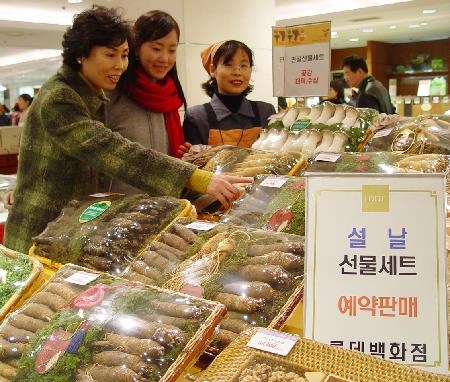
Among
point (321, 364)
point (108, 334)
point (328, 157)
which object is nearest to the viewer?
point (321, 364)

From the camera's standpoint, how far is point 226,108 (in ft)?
9.89

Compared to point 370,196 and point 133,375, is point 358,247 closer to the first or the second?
point 370,196

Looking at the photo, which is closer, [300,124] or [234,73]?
[300,124]

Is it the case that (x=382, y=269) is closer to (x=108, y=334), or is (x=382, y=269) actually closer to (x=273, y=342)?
(x=273, y=342)

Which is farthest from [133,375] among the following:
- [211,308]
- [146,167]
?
[146,167]

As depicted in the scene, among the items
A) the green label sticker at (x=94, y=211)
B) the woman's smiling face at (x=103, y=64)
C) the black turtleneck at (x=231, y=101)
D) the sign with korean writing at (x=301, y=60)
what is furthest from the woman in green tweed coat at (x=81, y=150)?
the sign with korean writing at (x=301, y=60)

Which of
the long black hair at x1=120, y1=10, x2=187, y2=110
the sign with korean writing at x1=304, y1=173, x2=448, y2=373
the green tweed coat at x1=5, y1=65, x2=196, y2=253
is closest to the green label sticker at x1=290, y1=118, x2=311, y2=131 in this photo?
the long black hair at x1=120, y1=10, x2=187, y2=110

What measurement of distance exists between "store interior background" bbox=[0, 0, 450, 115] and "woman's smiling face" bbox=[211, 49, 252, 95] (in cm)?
256

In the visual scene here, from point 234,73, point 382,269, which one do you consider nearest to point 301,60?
point 234,73

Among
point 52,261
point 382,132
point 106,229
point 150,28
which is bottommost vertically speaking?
point 52,261

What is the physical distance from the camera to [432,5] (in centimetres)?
909

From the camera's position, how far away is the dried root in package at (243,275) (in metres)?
1.38

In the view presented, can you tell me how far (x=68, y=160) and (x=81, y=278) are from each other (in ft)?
2.47

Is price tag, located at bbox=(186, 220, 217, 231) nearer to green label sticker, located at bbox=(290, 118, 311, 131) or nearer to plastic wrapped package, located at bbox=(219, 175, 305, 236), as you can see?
plastic wrapped package, located at bbox=(219, 175, 305, 236)
